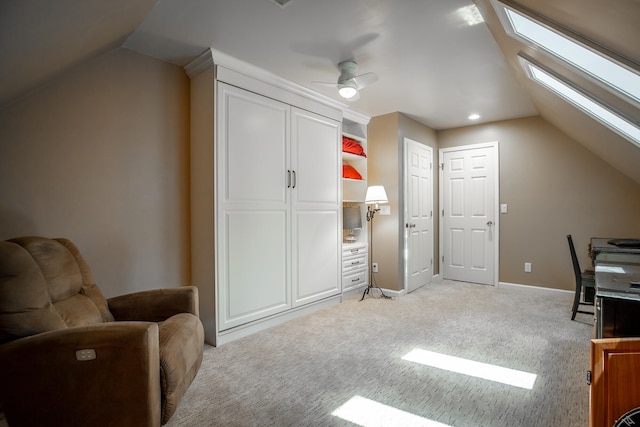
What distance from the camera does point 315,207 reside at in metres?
3.52

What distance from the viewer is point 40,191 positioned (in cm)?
212

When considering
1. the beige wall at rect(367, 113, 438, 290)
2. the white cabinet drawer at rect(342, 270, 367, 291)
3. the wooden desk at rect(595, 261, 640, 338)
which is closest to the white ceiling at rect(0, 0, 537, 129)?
the beige wall at rect(367, 113, 438, 290)

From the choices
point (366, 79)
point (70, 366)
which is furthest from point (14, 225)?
point (366, 79)

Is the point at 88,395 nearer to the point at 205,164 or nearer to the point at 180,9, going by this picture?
the point at 205,164

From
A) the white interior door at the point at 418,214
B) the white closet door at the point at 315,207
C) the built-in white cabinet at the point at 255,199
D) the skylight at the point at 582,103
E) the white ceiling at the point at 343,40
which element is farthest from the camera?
the white interior door at the point at 418,214

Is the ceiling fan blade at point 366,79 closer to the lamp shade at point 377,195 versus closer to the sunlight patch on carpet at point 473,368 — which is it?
the lamp shade at point 377,195

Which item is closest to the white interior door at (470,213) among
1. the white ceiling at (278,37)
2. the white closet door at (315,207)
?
the white ceiling at (278,37)

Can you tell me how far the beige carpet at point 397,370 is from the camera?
174 cm

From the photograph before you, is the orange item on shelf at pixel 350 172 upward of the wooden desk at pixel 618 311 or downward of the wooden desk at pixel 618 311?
upward

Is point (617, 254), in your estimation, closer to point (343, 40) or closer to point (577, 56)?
point (577, 56)

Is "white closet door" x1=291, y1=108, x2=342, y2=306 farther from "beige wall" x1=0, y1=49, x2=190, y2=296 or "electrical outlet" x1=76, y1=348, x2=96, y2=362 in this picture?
"electrical outlet" x1=76, y1=348, x2=96, y2=362

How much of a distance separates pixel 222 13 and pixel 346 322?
9.15ft

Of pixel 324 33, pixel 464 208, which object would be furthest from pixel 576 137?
pixel 324 33

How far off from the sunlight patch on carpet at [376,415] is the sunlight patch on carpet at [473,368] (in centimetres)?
64
